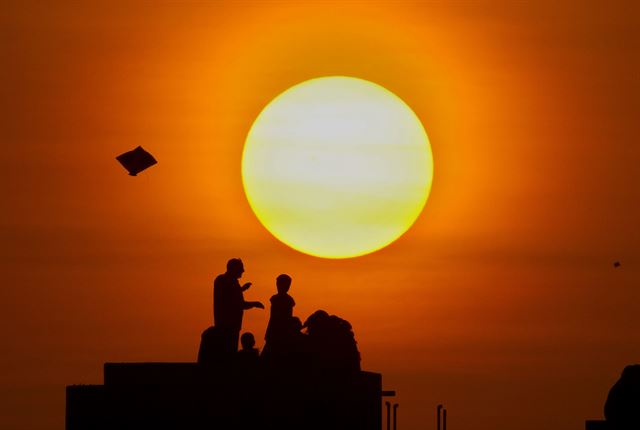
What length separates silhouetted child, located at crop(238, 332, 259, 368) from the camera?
135ft

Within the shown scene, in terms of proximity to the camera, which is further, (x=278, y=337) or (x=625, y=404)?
(x=278, y=337)

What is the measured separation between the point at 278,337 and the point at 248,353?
65 centimetres

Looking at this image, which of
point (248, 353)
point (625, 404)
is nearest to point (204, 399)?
point (248, 353)

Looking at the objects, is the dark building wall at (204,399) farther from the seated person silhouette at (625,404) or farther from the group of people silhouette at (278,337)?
the seated person silhouette at (625,404)

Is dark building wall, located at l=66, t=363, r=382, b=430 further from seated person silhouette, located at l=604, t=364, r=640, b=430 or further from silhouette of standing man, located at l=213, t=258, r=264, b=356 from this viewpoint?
seated person silhouette, located at l=604, t=364, r=640, b=430

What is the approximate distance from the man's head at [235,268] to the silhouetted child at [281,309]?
79cm

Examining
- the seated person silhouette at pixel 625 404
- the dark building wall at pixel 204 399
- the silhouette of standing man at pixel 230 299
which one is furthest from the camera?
the dark building wall at pixel 204 399

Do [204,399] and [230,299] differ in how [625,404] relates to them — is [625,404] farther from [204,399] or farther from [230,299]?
[204,399]

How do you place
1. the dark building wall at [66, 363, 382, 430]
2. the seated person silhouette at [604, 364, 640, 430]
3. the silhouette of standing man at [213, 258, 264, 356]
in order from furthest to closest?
the dark building wall at [66, 363, 382, 430] → the silhouette of standing man at [213, 258, 264, 356] → the seated person silhouette at [604, 364, 640, 430]

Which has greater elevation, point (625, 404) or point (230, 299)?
point (230, 299)

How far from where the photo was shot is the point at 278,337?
41.2 m

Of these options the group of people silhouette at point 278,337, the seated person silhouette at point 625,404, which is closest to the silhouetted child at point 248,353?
the group of people silhouette at point 278,337

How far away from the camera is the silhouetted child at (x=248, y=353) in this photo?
4122 centimetres

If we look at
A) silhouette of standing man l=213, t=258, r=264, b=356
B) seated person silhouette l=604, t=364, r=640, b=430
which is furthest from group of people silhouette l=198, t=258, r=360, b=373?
seated person silhouette l=604, t=364, r=640, b=430
